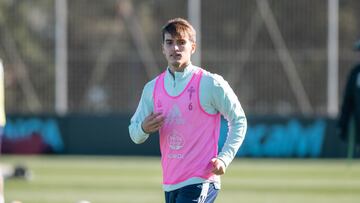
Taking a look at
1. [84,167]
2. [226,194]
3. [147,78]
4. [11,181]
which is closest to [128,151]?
[147,78]

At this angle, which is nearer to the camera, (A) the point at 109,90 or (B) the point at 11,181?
(B) the point at 11,181

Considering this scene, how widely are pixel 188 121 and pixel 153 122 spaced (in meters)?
0.29

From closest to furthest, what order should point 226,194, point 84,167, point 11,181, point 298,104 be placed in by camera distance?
point 226,194
point 11,181
point 84,167
point 298,104

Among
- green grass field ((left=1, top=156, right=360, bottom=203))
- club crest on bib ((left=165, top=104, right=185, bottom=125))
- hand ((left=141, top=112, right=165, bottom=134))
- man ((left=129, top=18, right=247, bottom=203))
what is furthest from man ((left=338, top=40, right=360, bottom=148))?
hand ((left=141, top=112, right=165, bottom=134))

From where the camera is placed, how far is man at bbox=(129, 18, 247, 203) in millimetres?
8773

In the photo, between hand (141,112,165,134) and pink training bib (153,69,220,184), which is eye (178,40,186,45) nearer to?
pink training bib (153,69,220,184)

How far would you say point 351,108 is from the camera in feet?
54.7

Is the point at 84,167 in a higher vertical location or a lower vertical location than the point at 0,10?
lower

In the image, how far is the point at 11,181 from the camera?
20.3m

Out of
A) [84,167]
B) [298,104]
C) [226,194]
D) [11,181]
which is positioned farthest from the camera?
[298,104]

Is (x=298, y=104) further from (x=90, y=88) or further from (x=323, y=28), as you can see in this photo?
(x=90, y=88)

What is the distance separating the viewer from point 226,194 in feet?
57.6

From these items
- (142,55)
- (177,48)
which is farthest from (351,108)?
(142,55)

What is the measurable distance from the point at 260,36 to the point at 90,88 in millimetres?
4837
